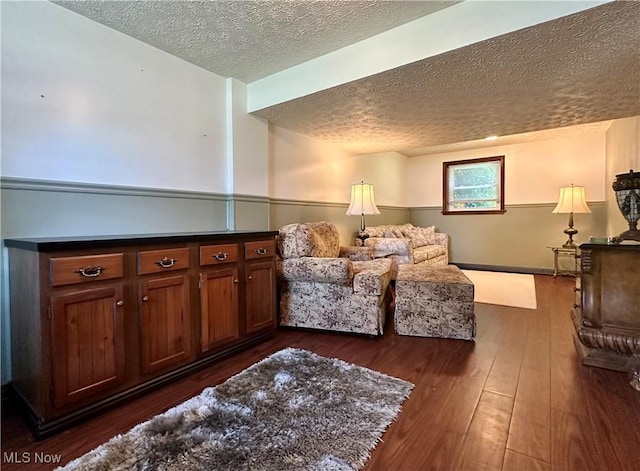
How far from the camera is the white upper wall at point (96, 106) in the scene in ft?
5.90

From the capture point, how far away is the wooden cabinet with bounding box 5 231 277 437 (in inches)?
57.3

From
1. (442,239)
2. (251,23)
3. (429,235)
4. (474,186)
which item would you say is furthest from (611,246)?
(474,186)

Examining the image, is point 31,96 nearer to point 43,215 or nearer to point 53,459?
point 43,215

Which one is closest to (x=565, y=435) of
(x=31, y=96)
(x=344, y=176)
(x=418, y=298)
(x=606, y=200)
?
(x=418, y=298)

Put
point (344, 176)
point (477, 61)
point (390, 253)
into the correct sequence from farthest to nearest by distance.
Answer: point (344, 176) → point (390, 253) → point (477, 61)

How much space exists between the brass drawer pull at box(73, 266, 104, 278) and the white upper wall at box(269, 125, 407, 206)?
213 centimetres

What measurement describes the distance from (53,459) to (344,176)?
167 inches

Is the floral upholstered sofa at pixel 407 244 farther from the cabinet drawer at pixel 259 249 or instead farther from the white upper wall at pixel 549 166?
the cabinet drawer at pixel 259 249

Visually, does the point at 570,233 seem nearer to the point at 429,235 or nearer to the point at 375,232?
the point at 429,235

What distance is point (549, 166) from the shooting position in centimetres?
541

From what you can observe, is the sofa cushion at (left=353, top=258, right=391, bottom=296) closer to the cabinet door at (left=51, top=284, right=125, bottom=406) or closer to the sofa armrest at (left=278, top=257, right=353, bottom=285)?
the sofa armrest at (left=278, top=257, right=353, bottom=285)

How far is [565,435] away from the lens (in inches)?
55.1

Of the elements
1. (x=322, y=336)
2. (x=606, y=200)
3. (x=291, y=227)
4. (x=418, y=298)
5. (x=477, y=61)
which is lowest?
(x=322, y=336)

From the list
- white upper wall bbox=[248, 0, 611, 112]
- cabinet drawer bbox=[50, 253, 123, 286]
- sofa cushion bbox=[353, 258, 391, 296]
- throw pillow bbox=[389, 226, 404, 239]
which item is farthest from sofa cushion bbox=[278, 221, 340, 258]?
throw pillow bbox=[389, 226, 404, 239]
